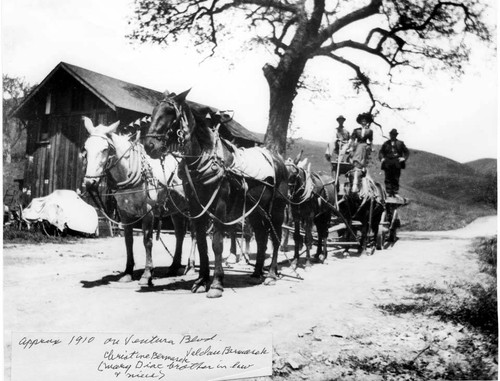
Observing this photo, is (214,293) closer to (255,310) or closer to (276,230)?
(255,310)

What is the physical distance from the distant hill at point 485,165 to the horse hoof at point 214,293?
3.42m

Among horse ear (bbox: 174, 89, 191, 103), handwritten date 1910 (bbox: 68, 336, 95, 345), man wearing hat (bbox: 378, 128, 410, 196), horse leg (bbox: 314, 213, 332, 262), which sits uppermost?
horse ear (bbox: 174, 89, 191, 103)

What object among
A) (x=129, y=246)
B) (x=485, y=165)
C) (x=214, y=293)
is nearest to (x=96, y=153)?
(x=129, y=246)

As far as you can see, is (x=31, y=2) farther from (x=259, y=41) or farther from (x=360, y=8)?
(x=360, y=8)

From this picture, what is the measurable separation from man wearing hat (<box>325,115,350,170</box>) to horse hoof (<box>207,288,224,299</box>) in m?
2.90

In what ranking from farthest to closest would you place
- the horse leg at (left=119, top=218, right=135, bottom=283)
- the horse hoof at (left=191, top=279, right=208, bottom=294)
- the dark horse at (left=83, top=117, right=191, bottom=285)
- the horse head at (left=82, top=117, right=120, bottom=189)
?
the horse leg at (left=119, top=218, right=135, bottom=283)
the horse hoof at (left=191, top=279, right=208, bottom=294)
the dark horse at (left=83, top=117, right=191, bottom=285)
the horse head at (left=82, top=117, right=120, bottom=189)

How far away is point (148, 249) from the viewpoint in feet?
15.3

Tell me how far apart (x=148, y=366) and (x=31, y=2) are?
11.9 ft

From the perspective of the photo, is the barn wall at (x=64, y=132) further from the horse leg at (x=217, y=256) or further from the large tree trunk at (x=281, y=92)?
the horse leg at (x=217, y=256)

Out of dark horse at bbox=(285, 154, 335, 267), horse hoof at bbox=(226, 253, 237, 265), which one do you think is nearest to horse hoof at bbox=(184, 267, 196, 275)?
horse hoof at bbox=(226, 253, 237, 265)

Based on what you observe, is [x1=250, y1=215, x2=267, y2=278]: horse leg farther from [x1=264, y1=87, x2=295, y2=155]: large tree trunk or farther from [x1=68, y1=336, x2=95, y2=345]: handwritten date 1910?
[x1=68, y1=336, x2=95, y2=345]: handwritten date 1910

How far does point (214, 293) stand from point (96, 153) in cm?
183

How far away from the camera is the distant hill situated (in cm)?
489

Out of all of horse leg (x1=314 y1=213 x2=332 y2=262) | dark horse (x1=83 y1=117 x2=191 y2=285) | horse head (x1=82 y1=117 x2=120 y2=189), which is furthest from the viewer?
horse leg (x1=314 y1=213 x2=332 y2=262)
